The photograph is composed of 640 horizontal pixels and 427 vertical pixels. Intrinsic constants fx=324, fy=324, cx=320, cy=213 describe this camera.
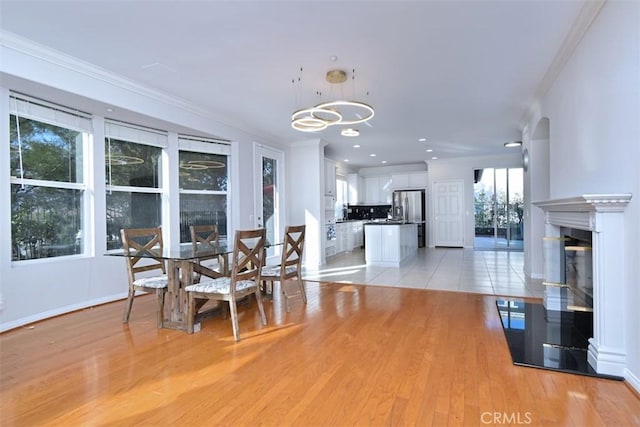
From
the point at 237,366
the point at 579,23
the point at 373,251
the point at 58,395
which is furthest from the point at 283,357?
the point at 373,251

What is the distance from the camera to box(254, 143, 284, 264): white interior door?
6.14 m

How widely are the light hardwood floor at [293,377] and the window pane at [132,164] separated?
6.04 feet

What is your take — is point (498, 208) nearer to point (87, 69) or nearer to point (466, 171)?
point (466, 171)

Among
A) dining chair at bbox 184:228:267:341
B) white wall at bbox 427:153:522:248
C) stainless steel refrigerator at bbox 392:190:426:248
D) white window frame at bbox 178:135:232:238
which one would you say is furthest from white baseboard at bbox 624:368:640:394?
stainless steel refrigerator at bbox 392:190:426:248

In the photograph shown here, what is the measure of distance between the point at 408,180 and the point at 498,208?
262 cm

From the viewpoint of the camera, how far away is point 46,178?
3541mm

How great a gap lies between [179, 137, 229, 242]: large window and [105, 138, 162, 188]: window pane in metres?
0.40

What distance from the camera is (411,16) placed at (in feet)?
8.30

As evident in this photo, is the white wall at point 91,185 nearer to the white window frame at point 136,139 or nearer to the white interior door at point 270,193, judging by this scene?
the white window frame at point 136,139

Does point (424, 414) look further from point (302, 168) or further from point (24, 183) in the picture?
point (302, 168)

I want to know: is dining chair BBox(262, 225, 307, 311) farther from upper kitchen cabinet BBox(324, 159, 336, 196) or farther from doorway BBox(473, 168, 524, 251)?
doorway BBox(473, 168, 524, 251)

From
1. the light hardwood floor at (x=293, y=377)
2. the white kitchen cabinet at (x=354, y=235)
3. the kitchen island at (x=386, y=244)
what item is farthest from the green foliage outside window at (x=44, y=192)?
the white kitchen cabinet at (x=354, y=235)

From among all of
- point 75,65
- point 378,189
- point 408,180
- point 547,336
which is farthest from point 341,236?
point 75,65

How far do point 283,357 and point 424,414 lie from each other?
112 centimetres
